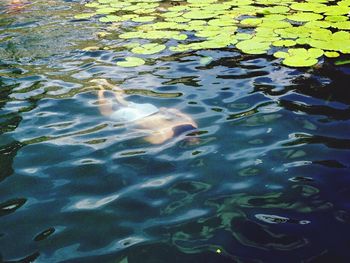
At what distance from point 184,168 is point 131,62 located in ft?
7.60

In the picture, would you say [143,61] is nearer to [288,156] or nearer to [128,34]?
[128,34]

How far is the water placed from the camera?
2.06 metres

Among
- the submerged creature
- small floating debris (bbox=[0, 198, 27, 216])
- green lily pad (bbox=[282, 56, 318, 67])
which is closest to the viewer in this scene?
small floating debris (bbox=[0, 198, 27, 216])

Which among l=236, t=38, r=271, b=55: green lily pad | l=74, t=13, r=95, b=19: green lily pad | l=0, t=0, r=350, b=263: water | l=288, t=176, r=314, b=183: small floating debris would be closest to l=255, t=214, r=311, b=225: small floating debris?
l=0, t=0, r=350, b=263: water

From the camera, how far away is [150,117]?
3326 millimetres

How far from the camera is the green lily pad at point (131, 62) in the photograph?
14.9 ft

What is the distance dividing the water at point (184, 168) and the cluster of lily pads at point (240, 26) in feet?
1.42

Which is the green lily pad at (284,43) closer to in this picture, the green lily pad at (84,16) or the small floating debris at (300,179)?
the small floating debris at (300,179)

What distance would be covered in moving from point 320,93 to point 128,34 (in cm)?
325

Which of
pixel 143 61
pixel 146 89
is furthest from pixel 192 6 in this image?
pixel 146 89

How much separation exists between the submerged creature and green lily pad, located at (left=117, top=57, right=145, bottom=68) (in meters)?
0.80

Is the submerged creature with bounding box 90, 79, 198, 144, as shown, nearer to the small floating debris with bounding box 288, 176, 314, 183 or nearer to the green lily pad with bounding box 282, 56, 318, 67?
the small floating debris with bounding box 288, 176, 314, 183

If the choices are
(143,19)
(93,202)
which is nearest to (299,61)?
(93,202)

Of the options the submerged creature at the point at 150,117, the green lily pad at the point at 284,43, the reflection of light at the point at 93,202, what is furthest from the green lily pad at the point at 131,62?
the reflection of light at the point at 93,202
